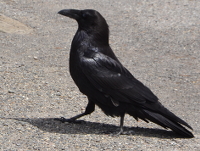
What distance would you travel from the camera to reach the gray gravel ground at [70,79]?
17.0ft

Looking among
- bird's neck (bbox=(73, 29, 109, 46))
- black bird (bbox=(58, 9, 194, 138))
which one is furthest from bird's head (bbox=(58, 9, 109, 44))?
black bird (bbox=(58, 9, 194, 138))

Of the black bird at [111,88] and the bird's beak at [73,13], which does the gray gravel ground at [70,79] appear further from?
the bird's beak at [73,13]

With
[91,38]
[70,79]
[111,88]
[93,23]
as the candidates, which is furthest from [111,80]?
[70,79]

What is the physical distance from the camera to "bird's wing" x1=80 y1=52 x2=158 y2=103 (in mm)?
5398

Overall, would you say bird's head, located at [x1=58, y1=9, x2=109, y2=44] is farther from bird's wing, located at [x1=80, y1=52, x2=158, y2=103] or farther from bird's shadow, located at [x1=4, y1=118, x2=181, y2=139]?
bird's shadow, located at [x1=4, y1=118, x2=181, y2=139]

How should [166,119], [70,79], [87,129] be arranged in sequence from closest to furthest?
[166,119], [87,129], [70,79]

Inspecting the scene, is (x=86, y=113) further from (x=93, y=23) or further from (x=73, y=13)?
(x=73, y=13)

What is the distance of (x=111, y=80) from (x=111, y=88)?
10 cm

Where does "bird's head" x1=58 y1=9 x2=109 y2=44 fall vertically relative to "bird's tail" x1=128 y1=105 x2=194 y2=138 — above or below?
above

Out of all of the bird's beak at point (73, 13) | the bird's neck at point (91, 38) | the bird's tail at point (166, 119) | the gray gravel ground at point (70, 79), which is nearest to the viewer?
the gray gravel ground at point (70, 79)

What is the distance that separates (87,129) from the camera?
559cm

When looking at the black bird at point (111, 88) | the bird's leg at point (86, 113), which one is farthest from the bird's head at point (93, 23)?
the bird's leg at point (86, 113)

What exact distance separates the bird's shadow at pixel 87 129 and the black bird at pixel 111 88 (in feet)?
0.62

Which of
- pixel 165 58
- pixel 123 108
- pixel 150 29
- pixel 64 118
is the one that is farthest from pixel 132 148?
pixel 150 29
